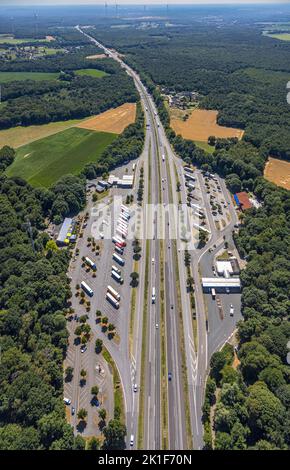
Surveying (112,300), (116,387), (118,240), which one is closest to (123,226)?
(118,240)

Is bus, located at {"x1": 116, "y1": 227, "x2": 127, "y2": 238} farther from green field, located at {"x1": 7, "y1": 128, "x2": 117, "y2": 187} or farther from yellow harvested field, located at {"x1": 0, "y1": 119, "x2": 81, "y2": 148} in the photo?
yellow harvested field, located at {"x1": 0, "y1": 119, "x2": 81, "y2": 148}

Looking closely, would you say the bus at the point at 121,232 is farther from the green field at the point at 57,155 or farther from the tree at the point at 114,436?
the tree at the point at 114,436

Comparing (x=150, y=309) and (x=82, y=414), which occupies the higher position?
(x=150, y=309)

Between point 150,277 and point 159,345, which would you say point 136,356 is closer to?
point 159,345

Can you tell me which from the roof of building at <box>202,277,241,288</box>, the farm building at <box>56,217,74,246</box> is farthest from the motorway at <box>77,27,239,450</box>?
the farm building at <box>56,217,74,246</box>

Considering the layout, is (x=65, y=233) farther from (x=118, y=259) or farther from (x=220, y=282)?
(x=220, y=282)

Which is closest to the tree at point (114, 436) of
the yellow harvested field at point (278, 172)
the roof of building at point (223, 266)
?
the roof of building at point (223, 266)
